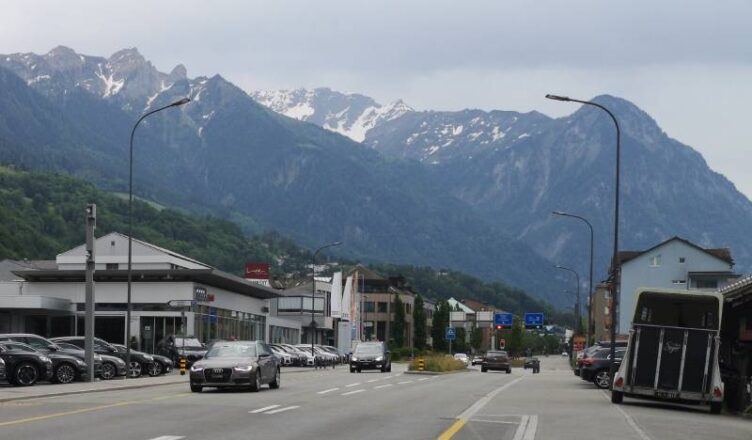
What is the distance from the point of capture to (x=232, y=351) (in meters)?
33.0

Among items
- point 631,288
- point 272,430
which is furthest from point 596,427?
point 631,288

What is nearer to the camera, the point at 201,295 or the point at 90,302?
the point at 90,302

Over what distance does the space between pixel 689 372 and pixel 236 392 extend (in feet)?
38.5

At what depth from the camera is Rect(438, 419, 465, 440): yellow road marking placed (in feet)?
60.2

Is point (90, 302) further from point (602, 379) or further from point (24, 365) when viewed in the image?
point (602, 379)

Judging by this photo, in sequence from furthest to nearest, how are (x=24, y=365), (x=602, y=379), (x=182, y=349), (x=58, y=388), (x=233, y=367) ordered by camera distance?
(x=182, y=349), (x=602, y=379), (x=24, y=365), (x=58, y=388), (x=233, y=367)

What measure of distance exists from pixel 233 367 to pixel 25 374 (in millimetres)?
7250

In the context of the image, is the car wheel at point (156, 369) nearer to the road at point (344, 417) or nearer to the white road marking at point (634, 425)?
the road at point (344, 417)

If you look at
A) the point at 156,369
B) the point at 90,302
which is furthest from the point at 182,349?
the point at 90,302

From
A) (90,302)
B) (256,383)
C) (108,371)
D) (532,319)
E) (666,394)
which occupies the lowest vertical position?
(532,319)

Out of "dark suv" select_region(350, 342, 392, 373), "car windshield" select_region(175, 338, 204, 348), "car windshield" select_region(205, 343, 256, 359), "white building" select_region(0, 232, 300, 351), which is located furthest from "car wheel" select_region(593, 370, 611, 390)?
"white building" select_region(0, 232, 300, 351)

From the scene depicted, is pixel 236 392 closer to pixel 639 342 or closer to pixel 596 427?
pixel 639 342

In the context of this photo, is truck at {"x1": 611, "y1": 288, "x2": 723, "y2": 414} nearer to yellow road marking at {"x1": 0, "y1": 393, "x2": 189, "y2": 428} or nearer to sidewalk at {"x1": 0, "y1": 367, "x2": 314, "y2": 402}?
yellow road marking at {"x1": 0, "y1": 393, "x2": 189, "y2": 428}

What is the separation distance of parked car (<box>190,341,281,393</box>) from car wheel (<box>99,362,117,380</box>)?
10.6 metres
